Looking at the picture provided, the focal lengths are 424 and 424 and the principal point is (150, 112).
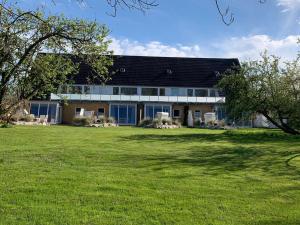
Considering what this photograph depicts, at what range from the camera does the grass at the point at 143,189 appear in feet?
20.8

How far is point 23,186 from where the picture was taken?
307 inches

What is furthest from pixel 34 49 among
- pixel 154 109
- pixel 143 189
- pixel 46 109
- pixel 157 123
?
pixel 154 109

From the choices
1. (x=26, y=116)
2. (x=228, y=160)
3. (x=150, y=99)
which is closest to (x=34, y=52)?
(x=228, y=160)

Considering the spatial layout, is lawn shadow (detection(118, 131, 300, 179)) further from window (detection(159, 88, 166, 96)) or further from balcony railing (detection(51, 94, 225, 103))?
window (detection(159, 88, 166, 96))

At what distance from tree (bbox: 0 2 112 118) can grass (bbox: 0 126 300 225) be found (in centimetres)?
167

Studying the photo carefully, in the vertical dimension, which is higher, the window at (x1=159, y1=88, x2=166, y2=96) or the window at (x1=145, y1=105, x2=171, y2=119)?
the window at (x1=159, y1=88, x2=166, y2=96)

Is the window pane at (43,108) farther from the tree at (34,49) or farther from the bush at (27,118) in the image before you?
the tree at (34,49)

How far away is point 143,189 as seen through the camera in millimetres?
7922

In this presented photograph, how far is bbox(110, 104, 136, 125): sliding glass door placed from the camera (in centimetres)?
5034

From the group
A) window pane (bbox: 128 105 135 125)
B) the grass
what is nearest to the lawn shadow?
the grass

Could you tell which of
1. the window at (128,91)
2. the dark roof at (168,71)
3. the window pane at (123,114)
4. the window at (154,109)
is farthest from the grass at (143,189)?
the dark roof at (168,71)

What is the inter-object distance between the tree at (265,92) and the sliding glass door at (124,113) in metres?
24.7

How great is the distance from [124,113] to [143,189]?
42.8 meters

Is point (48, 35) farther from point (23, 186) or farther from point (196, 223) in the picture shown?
point (196, 223)
